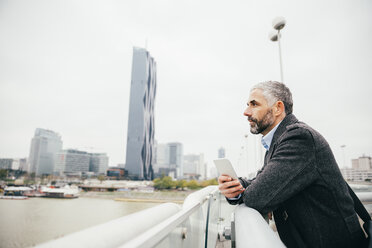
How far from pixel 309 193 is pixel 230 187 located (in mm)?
293

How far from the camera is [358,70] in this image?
36.1 feet

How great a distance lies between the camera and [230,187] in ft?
2.77

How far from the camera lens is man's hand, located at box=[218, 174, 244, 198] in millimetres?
827

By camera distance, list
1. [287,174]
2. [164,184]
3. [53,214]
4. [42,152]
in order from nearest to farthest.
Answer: [287,174] → [53,214] → [42,152] → [164,184]

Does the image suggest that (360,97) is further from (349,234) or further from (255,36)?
(349,234)

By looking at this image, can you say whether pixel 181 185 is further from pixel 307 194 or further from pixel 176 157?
pixel 176 157

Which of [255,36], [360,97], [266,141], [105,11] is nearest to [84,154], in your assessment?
[105,11]

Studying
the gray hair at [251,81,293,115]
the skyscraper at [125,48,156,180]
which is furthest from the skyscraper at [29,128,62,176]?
the gray hair at [251,81,293,115]

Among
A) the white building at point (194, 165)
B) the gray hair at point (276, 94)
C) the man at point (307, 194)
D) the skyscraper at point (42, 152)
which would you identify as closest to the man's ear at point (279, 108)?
the gray hair at point (276, 94)

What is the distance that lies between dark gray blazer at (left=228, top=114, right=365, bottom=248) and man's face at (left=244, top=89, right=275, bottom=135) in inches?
10.1

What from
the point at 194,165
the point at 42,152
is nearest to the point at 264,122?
the point at 42,152

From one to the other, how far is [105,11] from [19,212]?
30044mm

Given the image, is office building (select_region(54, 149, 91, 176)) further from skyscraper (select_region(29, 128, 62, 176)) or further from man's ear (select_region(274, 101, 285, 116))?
man's ear (select_region(274, 101, 285, 116))

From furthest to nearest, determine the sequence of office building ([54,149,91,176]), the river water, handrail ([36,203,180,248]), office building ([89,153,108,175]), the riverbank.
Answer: office building ([89,153,108,175])
office building ([54,149,91,176])
the riverbank
the river water
handrail ([36,203,180,248])
